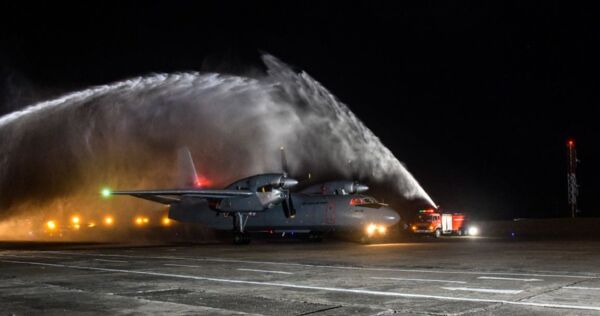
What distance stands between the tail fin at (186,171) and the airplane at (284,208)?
6005 mm

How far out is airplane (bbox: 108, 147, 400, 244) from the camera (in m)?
37.4

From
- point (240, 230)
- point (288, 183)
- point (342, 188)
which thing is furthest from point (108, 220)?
point (342, 188)

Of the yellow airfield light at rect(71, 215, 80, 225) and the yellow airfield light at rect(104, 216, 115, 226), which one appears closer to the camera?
the yellow airfield light at rect(104, 216, 115, 226)

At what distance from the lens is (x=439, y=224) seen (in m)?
48.1

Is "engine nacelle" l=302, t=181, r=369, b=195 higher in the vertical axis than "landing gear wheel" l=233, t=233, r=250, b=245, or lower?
Answer: higher

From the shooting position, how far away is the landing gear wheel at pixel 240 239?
38438mm

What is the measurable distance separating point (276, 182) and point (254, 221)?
466 cm

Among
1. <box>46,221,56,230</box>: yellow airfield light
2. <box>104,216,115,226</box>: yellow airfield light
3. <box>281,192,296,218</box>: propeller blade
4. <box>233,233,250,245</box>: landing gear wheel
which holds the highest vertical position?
<box>281,192,296,218</box>: propeller blade

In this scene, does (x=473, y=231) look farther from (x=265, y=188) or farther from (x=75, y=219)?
(x=75, y=219)

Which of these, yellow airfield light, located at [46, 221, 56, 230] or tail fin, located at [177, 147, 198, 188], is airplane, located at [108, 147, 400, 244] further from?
yellow airfield light, located at [46, 221, 56, 230]

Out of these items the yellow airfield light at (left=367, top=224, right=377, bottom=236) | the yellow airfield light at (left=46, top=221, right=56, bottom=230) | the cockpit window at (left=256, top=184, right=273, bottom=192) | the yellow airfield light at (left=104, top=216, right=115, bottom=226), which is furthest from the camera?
the yellow airfield light at (left=46, top=221, right=56, bottom=230)

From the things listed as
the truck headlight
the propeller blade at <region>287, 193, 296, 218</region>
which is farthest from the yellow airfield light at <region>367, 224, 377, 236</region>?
the truck headlight

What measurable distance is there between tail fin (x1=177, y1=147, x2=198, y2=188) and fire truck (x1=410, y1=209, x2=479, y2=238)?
19113 mm

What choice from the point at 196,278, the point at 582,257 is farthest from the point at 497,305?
the point at 582,257
